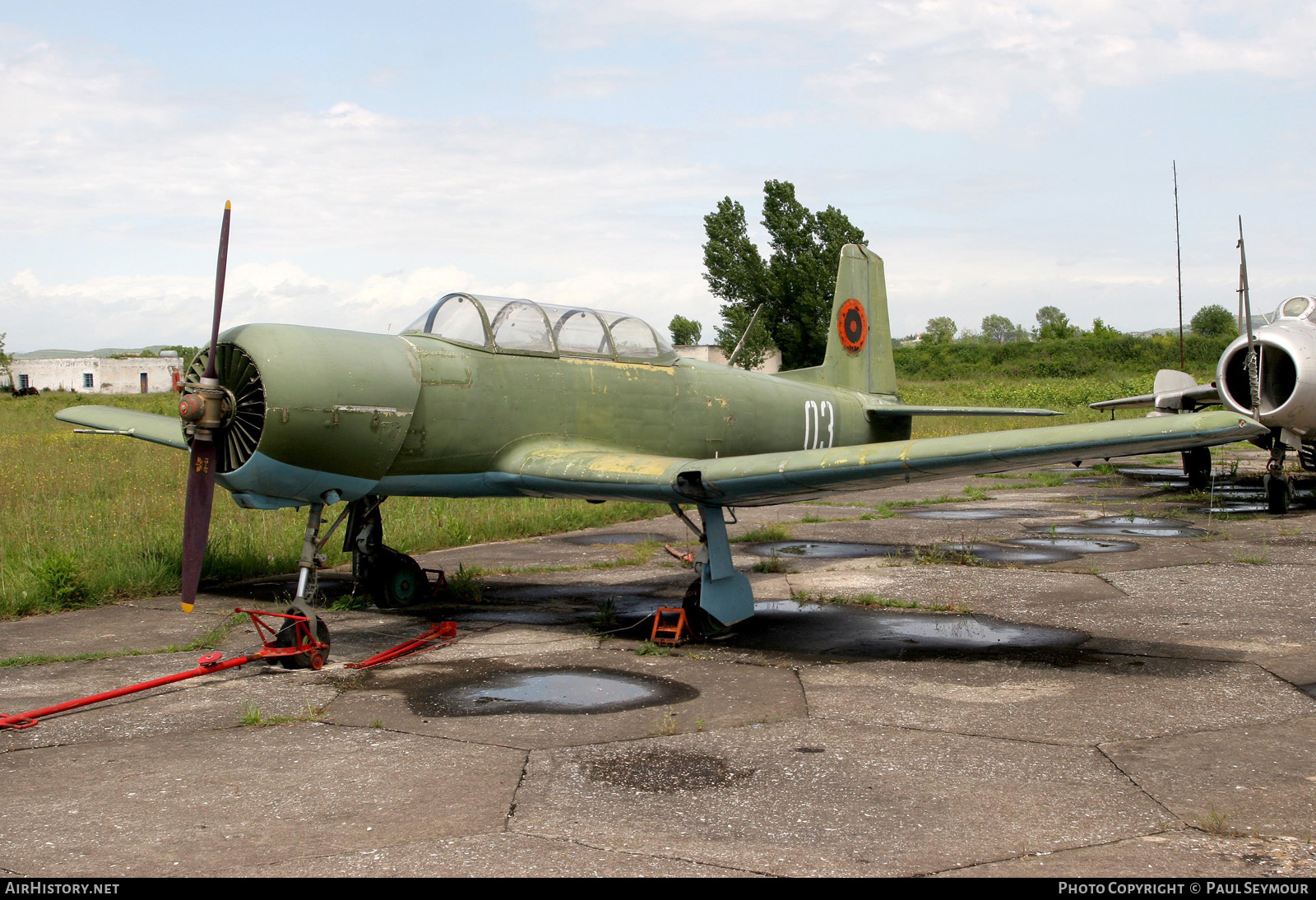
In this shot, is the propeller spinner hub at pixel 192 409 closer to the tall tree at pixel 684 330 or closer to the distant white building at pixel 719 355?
the distant white building at pixel 719 355

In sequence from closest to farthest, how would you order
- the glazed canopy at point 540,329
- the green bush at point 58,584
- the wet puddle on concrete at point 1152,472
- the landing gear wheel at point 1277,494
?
the glazed canopy at point 540,329
the green bush at point 58,584
the landing gear wheel at point 1277,494
the wet puddle on concrete at point 1152,472

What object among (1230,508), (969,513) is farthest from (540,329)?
(1230,508)

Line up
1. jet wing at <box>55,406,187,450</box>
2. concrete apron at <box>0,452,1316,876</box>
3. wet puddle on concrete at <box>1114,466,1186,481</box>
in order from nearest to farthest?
concrete apron at <box>0,452,1316,876</box> < jet wing at <box>55,406,187,450</box> < wet puddle on concrete at <box>1114,466,1186,481</box>

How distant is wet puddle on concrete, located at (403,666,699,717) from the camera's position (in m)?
5.53

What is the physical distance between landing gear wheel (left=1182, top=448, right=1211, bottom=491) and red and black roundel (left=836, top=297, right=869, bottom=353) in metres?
7.29

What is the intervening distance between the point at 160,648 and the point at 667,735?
3954mm

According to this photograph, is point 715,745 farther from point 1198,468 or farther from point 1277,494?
point 1198,468

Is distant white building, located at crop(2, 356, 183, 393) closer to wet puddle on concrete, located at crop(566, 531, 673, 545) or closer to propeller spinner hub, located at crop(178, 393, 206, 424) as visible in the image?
wet puddle on concrete, located at crop(566, 531, 673, 545)

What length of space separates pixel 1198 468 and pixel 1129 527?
14.9 feet

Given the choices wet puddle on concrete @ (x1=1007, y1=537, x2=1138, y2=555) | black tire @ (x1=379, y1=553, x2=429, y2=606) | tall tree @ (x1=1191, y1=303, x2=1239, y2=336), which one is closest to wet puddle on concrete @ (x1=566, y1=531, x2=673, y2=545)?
black tire @ (x1=379, y1=553, x2=429, y2=606)

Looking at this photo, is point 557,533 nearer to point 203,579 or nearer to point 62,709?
point 203,579

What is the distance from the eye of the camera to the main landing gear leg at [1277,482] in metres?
13.4

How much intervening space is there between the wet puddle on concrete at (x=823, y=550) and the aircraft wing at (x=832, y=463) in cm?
372

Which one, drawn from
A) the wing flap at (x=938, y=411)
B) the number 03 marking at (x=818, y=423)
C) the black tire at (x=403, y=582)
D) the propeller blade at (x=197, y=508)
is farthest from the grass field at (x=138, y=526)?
the wing flap at (x=938, y=411)
